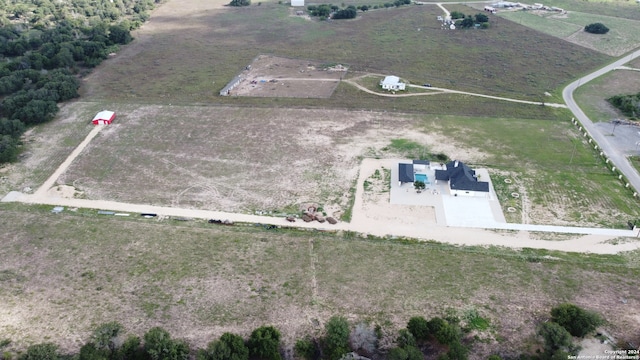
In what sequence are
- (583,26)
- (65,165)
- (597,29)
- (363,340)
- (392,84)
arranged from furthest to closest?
(583,26) < (597,29) < (392,84) < (65,165) < (363,340)

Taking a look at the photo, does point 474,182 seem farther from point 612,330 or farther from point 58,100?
point 58,100

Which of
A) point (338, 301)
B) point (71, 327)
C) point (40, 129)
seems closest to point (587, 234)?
point (338, 301)

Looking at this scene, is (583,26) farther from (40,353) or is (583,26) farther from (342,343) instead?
(40,353)

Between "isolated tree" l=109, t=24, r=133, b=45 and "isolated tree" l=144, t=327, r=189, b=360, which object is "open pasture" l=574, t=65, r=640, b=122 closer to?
"isolated tree" l=144, t=327, r=189, b=360

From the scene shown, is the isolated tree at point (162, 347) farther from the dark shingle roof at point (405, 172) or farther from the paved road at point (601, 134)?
the paved road at point (601, 134)

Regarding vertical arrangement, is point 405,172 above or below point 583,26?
below

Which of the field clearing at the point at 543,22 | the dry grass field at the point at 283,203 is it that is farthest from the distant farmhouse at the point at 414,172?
the field clearing at the point at 543,22

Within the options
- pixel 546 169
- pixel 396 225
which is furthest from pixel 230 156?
pixel 546 169
